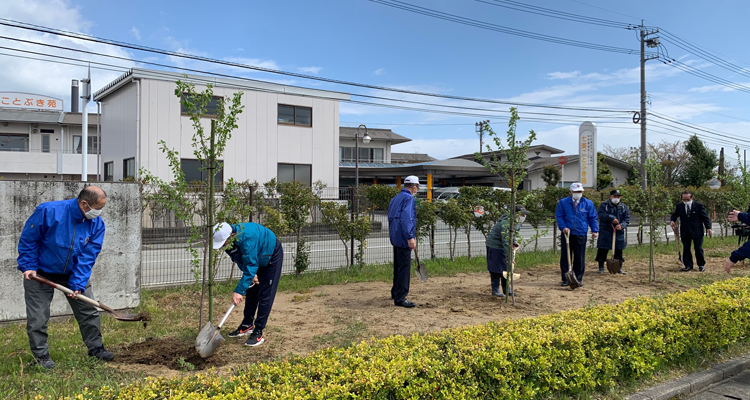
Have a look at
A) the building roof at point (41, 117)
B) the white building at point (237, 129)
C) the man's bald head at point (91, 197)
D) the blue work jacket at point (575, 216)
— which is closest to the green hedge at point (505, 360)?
the man's bald head at point (91, 197)

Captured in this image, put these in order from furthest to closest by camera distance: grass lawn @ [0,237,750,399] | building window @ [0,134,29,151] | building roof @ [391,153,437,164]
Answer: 1. building roof @ [391,153,437,164]
2. building window @ [0,134,29,151]
3. grass lawn @ [0,237,750,399]

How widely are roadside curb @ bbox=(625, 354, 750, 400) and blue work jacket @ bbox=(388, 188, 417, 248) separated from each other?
3.37 metres

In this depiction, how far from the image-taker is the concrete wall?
5.91 meters

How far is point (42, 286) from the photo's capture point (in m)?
4.48

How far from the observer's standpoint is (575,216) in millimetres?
8586

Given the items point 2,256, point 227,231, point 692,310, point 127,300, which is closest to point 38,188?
point 2,256

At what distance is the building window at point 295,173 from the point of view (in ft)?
70.9

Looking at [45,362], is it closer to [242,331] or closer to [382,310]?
[242,331]

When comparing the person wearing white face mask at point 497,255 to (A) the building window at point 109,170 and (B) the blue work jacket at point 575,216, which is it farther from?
(A) the building window at point 109,170

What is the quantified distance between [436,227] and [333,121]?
42.4 ft

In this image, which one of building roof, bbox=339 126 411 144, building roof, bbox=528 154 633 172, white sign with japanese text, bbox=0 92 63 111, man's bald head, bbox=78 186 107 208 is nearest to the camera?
man's bald head, bbox=78 186 107 208

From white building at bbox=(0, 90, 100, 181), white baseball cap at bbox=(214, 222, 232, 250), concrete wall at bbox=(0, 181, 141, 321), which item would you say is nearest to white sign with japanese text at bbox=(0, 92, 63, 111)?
white building at bbox=(0, 90, 100, 181)

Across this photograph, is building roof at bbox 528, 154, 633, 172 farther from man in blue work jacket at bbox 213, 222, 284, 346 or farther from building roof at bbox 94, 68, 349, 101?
man in blue work jacket at bbox 213, 222, 284, 346

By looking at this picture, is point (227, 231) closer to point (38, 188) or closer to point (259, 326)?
point (259, 326)
